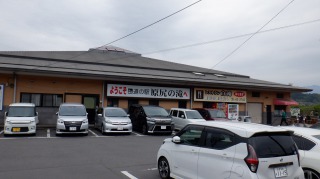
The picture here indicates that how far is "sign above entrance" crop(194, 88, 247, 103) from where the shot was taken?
24422mm

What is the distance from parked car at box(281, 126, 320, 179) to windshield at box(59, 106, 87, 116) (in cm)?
1189

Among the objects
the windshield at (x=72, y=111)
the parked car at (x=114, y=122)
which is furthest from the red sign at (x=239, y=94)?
the windshield at (x=72, y=111)

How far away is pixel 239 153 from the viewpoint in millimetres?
4961

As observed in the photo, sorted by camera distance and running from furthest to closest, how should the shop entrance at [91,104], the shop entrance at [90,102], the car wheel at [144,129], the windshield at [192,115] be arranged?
the shop entrance at [91,104] < the shop entrance at [90,102] < the windshield at [192,115] < the car wheel at [144,129]

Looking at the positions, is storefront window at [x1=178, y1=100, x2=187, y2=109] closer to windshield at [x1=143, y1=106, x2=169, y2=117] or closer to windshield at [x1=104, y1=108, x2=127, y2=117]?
windshield at [x1=143, y1=106, x2=169, y2=117]

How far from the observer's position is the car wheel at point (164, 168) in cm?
691

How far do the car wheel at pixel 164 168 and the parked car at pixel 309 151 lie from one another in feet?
Result: 9.78

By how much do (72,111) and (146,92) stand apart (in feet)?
24.7

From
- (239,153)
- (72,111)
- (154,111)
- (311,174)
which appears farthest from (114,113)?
(239,153)

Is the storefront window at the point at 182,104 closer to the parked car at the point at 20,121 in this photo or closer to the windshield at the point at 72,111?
the windshield at the point at 72,111

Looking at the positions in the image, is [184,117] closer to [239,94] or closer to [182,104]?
[182,104]

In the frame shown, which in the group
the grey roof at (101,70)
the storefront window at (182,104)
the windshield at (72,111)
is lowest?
the windshield at (72,111)

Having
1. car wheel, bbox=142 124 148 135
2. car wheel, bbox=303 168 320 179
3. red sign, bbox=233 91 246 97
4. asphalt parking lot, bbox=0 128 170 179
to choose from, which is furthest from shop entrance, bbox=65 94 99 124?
car wheel, bbox=303 168 320 179

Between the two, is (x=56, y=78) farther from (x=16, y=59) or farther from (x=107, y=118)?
(x=107, y=118)
